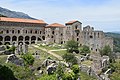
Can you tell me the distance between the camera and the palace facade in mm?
96781

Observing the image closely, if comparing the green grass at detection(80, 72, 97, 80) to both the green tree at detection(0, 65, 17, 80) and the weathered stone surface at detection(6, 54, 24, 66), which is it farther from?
the green tree at detection(0, 65, 17, 80)

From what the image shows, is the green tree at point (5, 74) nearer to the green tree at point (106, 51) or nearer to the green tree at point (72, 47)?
the green tree at point (72, 47)

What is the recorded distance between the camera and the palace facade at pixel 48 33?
9678 centimetres

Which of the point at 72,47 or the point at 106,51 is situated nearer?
the point at 106,51

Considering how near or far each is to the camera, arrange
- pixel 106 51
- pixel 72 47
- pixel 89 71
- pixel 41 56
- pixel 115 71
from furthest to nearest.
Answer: pixel 72 47 → pixel 106 51 → pixel 41 56 → pixel 115 71 → pixel 89 71

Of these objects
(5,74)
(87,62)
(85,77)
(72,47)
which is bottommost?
(85,77)

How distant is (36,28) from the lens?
115 meters

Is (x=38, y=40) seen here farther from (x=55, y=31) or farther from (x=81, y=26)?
(x=81, y=26)

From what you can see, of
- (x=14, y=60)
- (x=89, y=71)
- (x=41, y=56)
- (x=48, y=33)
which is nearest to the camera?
(x=14, y=60)

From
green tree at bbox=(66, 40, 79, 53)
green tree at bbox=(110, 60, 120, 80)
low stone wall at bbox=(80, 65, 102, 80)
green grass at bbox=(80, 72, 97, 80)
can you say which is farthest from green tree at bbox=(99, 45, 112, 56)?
green grass at bbox=(80, 72, 97, 80)

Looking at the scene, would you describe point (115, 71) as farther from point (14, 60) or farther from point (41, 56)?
point (14, 60)

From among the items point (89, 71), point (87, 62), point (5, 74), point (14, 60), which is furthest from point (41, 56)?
point (5, 74)

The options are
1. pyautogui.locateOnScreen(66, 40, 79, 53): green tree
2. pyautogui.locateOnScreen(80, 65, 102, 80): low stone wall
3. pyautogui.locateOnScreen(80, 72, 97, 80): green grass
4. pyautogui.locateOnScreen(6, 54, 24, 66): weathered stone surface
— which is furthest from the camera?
pyautogui.locateOnScreen(66, 40, 79, 53): green tree

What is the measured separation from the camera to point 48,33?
113 m
